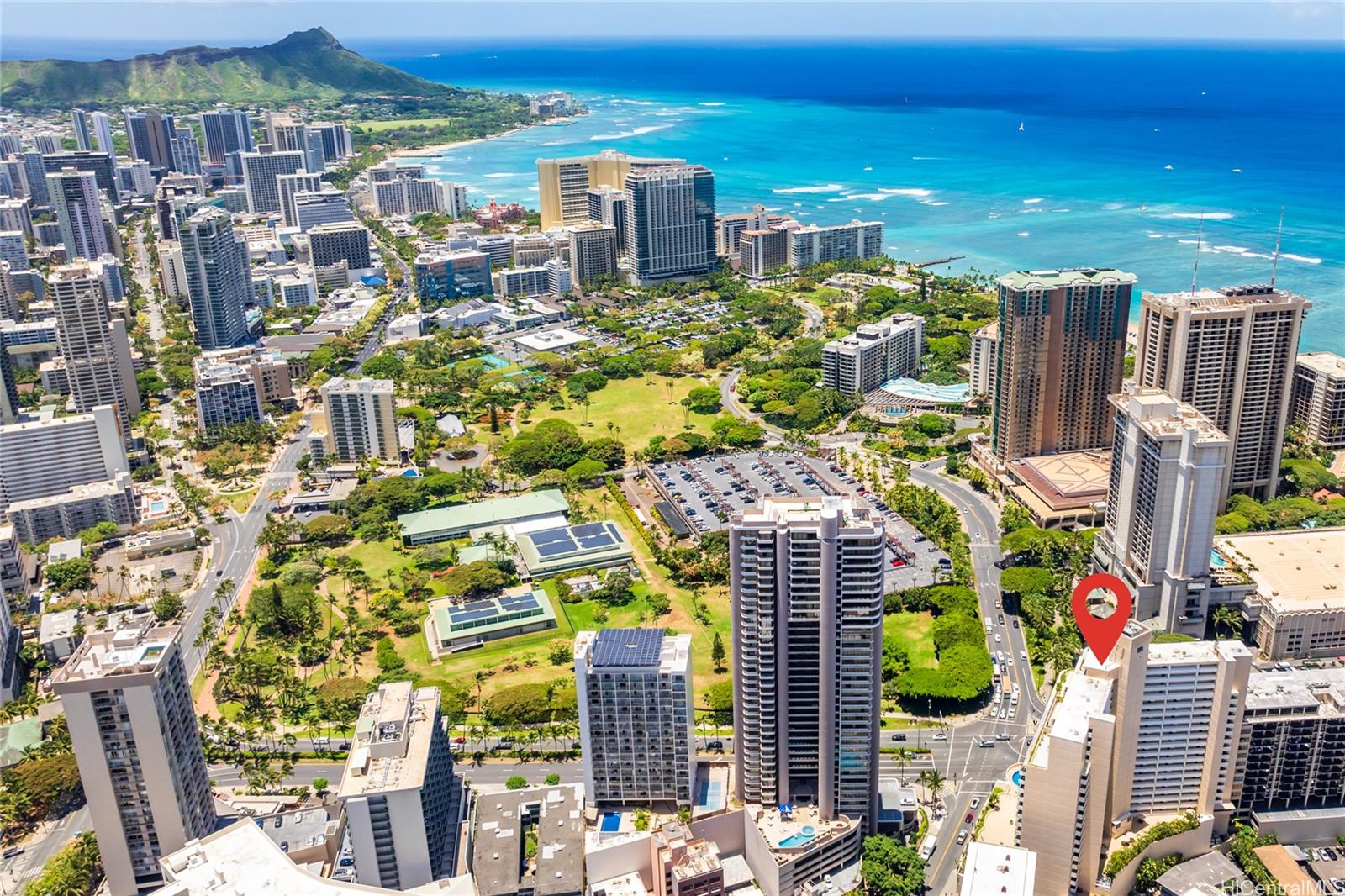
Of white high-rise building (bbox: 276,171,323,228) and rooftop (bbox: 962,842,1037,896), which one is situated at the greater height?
white high-rise building (bbox: 276,171,323,228)

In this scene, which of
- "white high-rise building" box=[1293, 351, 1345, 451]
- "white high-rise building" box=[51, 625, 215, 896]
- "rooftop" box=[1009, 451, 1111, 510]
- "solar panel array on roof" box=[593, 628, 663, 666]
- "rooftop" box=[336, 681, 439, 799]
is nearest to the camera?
"white high-rise building" box=[51, 625, 215, 896]

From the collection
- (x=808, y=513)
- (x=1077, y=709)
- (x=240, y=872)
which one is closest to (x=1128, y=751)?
(x=1077, y=709)

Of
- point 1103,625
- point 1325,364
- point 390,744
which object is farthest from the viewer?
point 1325,364

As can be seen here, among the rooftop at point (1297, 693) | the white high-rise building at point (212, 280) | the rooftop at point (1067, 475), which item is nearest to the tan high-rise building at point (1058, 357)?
the rooftop at point (1067, 475)

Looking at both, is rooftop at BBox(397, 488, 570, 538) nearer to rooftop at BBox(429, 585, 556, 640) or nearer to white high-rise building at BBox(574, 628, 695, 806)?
rooftop at BBox(429, 585, 556, 640)

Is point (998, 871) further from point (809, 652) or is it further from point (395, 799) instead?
point (395, 799)

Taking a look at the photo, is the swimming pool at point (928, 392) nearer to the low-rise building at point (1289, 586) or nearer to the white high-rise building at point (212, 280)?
the low-rise building at point (1289, 586)

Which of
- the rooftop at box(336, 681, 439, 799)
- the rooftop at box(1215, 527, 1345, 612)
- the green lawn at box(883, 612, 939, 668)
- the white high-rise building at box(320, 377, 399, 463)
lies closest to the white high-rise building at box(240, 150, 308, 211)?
the white high-rise building at box(320, 377, 399, 463)
